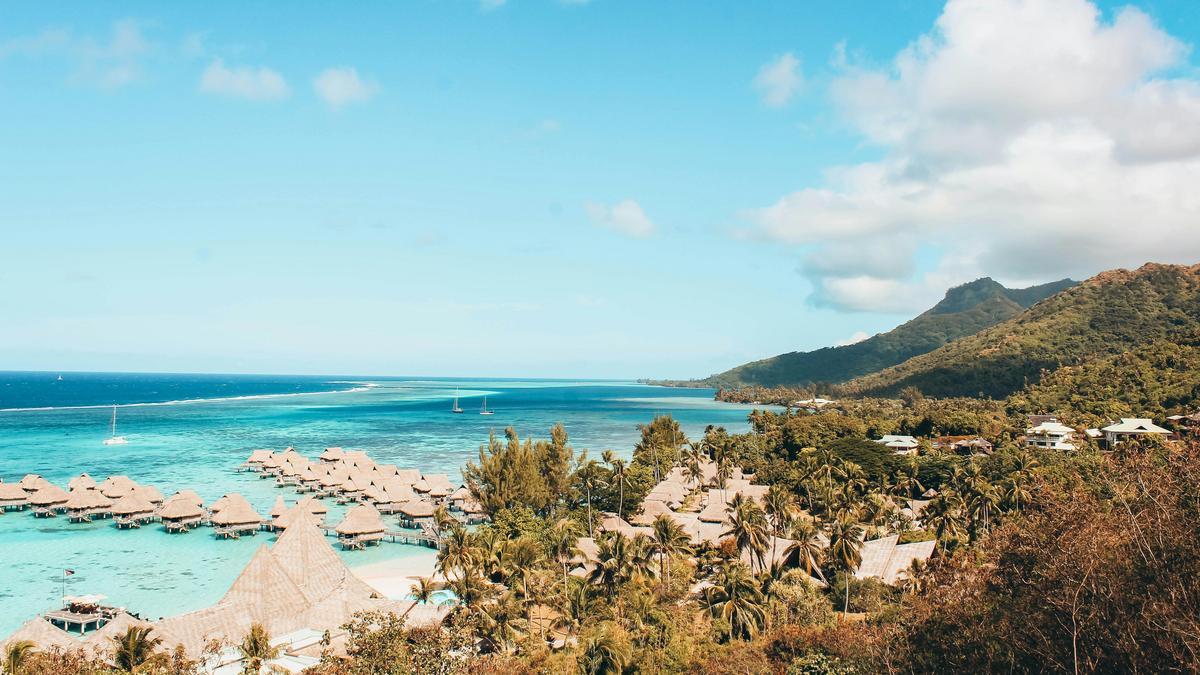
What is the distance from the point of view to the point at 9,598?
31219mm

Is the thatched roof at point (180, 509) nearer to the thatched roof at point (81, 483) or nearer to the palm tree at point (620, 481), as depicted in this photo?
the thatched roof at point (81, 483)

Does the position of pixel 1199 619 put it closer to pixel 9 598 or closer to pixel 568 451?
pixel 568 451

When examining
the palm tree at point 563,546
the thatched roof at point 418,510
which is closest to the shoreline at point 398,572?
the thatched roof at point 418,510

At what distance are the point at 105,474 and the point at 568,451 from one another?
46636 millimetres

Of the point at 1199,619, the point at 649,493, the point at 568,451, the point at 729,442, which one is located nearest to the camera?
the point at 1199,619

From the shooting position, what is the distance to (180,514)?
43.9 metres

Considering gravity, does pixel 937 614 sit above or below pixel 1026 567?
below

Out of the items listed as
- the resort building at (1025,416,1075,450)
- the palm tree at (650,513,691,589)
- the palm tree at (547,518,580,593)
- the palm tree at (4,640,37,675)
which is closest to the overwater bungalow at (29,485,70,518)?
the palm tree at (547,518,580,593)

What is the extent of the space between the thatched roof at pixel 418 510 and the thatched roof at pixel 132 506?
54.6ft

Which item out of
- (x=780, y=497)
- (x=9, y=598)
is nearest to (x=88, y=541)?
(x=9, y=598)

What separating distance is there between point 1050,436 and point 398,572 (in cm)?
6247

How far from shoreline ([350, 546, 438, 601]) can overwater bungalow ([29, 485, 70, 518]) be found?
2506cm

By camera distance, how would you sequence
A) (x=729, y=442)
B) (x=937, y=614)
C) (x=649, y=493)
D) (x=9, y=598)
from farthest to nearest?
1. (x=729, y=442)
2. (x=649, y=493)
3. (x=9, y=598)
4. (x=937, y=614)

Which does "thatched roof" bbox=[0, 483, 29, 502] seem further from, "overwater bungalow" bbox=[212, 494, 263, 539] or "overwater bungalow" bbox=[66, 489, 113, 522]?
"overwater bungalow" bbox=[212, 494, 263, 539]
